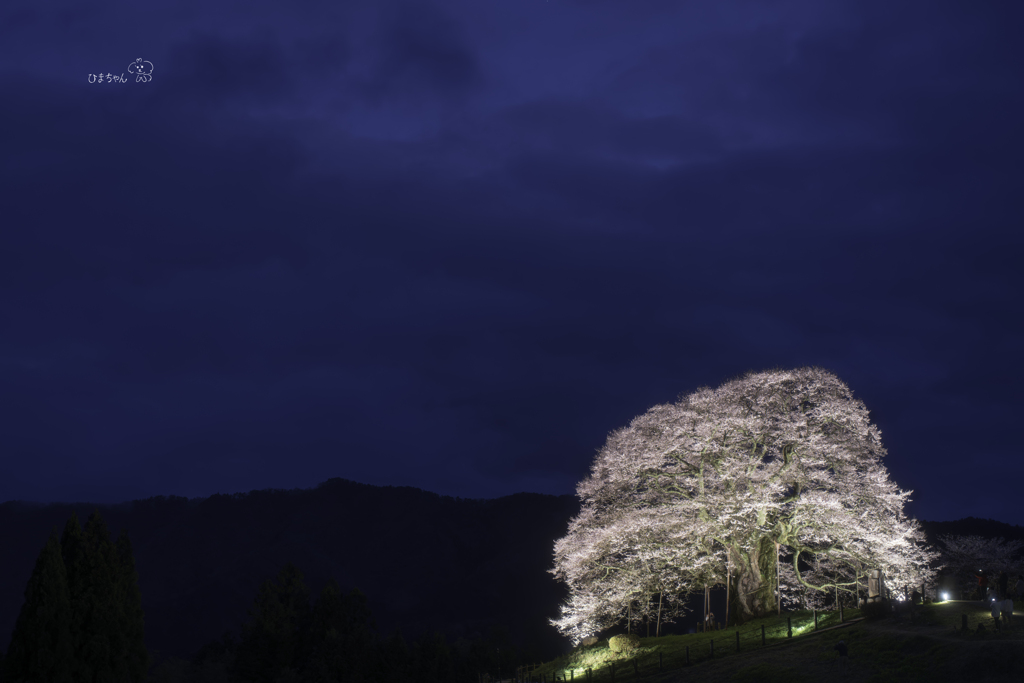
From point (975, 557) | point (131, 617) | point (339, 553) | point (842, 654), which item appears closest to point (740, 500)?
point (842, 654)

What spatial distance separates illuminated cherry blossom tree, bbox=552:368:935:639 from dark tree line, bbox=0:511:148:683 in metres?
18.8

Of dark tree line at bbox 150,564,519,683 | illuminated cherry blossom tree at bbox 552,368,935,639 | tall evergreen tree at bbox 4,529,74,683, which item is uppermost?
illuminated cherry blossom tree at bbox 552,368,935,639

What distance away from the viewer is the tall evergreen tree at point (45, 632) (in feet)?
97.5

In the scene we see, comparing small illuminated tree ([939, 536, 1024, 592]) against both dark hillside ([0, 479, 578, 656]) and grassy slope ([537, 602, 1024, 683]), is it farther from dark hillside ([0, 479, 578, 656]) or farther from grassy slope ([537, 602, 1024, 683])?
dark hillside ([0, 479, 578, 656])

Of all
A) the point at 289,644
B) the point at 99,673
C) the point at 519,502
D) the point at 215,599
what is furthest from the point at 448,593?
the point at 99,673

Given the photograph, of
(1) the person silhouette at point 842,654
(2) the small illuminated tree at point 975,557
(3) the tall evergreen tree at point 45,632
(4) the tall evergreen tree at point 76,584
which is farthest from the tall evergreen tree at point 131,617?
(2) the small illuminated tree at point 975,557

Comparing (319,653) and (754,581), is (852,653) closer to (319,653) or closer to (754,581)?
(754,581)

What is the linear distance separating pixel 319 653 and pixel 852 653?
133 feet

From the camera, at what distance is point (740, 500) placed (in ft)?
105

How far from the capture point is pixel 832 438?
33.3 m

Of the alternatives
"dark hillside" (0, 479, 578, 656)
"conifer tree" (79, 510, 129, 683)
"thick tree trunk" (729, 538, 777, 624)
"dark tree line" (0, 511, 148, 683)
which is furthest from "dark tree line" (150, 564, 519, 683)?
"dark hillside" (0, 479, 578, 656)

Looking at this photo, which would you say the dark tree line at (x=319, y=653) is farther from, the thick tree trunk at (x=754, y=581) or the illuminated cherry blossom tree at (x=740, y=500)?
the thick tree trunk at (x=754, y=581)

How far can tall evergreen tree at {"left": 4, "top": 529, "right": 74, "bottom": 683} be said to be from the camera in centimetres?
2970

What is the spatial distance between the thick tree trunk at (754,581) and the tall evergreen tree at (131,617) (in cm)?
2583
